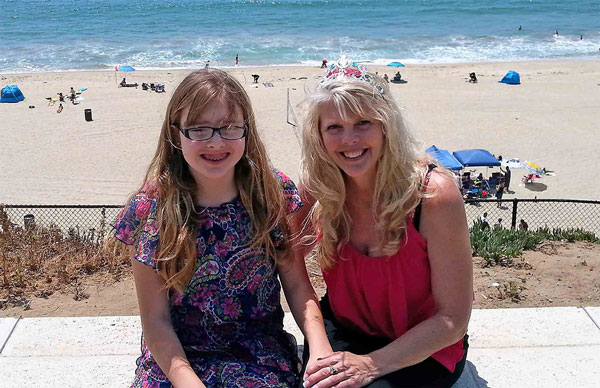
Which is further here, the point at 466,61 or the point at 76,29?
the point at 76,29

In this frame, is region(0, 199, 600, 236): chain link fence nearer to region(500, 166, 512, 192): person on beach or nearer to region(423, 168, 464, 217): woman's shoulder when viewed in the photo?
region(500, 166, 512, 192): person on beach

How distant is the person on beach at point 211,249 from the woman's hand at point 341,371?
0.28 ft

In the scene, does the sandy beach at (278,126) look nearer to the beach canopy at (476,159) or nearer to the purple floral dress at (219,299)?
the beach canopy at (476,159)

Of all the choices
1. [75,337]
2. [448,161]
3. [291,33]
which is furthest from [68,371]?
[291,33]

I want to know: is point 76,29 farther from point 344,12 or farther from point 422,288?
point 422,288

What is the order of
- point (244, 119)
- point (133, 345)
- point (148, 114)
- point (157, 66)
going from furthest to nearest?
1. point (157, 66)
2. point (148, 114)
3. point (133, 345)
4. point (244, 119)

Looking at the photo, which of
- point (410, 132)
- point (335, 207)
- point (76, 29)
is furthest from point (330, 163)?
point (76, 29)

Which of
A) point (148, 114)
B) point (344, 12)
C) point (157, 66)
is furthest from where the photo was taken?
point (344, 12)

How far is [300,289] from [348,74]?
3.15 ft

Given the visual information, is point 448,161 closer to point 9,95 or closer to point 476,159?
point 476,159

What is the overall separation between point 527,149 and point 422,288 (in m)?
17.2

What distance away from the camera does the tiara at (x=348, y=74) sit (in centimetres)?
253

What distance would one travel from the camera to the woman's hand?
242 centimetres

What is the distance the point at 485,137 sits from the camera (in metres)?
19.7
